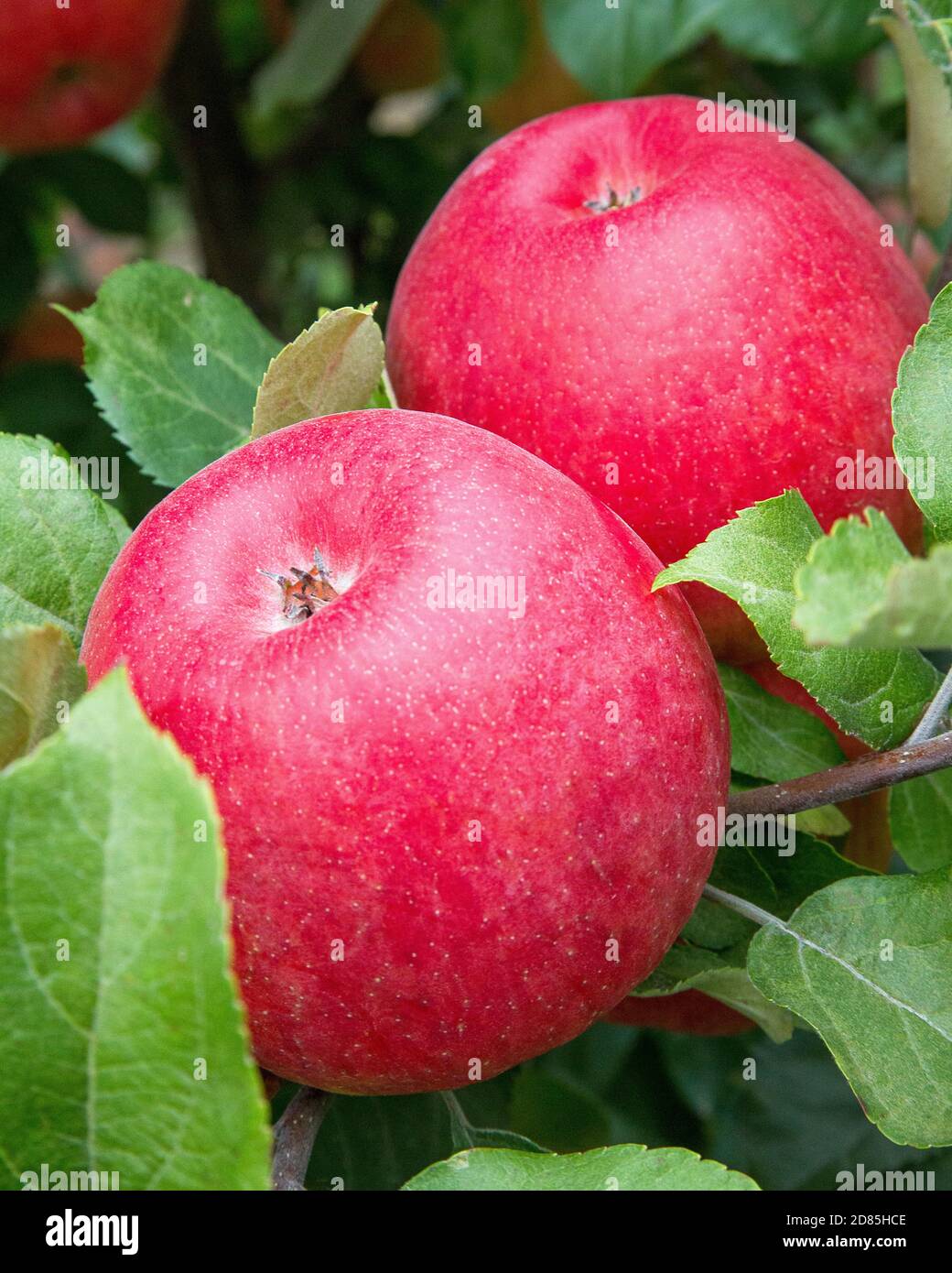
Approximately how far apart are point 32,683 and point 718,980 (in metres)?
0.40

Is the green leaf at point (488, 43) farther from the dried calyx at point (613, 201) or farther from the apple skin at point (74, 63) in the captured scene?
the dried calyx at point (613, 201)

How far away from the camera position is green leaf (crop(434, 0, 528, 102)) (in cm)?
138

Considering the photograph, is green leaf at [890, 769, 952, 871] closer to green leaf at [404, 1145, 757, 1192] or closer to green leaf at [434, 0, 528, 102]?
green leaf at [404, 1145, 757, 1192]

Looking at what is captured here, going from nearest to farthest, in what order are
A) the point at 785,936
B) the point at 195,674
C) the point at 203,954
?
the point at 203,954 < the point at 195,674 < the point at 785,936

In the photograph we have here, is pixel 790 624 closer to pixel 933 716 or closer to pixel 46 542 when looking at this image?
pixel 933 716

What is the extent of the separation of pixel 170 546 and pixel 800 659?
0.30 m

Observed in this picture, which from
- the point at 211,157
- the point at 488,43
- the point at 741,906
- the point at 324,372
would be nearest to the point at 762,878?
the point at 741,906

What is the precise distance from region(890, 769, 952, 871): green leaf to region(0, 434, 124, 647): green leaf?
47 centimetres

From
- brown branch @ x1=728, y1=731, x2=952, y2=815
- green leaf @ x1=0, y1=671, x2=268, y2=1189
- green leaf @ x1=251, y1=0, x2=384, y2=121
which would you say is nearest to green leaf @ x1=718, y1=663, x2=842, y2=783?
brown branch @ x1=728, y1=731, x2=952, y2=815

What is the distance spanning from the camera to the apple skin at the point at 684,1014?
0.88 meters

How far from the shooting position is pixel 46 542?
739 millimetres

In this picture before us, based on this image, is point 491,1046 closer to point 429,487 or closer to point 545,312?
point 429,487

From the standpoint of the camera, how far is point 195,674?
1.81 feet

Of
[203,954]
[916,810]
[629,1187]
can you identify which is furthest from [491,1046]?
[916,810]
